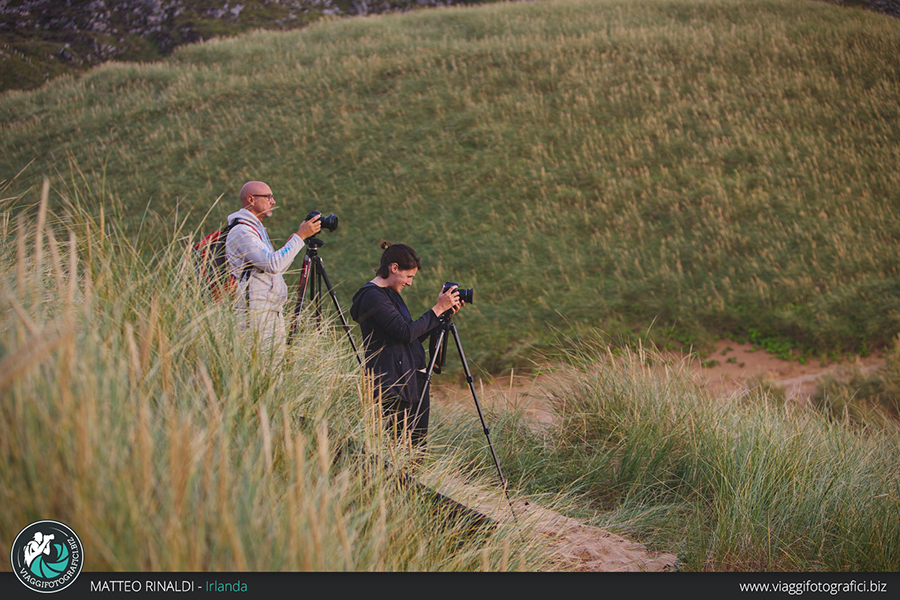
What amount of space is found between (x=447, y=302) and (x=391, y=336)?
486mm

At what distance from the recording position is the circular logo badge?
178 centimetres

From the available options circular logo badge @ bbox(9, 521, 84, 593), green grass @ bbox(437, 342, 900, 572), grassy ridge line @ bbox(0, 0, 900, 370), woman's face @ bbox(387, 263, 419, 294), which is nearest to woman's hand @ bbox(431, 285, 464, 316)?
woman's face @ bbox(387, 263, 419, 294)

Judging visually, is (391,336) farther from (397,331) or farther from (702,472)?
(702,472)

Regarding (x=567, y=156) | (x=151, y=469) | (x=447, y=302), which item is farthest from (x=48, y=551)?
(x=567, y=156)

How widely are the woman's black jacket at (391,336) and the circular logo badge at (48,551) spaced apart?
261 centimetres

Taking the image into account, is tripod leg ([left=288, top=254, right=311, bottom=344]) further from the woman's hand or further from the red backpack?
the woman's hand

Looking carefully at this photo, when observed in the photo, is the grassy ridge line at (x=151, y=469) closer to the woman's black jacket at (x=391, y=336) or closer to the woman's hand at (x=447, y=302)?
the woman's black jacket at (x=391, y=336)

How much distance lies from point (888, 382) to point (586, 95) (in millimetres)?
14679

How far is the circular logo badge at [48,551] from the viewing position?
1.78m

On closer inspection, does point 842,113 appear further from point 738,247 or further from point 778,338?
point 778,338

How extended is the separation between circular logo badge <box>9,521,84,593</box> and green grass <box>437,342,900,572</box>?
Result: 339 centimetres

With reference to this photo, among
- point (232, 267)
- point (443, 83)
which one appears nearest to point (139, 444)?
point (232, 267)

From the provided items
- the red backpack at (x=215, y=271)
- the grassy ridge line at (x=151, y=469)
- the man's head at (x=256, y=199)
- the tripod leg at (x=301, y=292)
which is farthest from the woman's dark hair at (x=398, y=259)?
the grassy ridge line at (x=151, y=469)

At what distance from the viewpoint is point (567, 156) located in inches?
705
